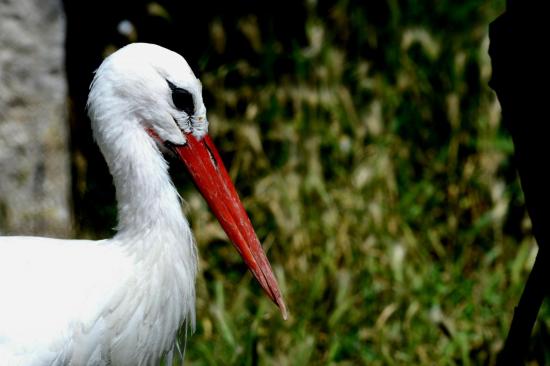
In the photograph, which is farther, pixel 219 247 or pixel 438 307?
pixel 219 247

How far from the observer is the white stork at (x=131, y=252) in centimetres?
266

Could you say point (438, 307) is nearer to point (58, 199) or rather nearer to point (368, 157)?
point (368, 157)

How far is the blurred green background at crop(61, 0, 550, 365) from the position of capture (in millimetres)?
3734

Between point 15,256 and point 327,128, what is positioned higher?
point 15,256

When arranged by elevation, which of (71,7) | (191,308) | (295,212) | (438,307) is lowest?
(438,307)

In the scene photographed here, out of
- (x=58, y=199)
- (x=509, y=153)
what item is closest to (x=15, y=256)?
(x=58, y=199)

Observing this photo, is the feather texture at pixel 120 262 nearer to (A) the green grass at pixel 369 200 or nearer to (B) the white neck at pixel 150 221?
(B) the white neck at pixel 150 221

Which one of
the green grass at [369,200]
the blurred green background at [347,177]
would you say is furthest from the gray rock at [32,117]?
the green grass at [369,200]

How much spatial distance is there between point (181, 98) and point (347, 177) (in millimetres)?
1758

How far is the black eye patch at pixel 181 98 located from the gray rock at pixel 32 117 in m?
1.14

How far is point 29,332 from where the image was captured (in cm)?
262

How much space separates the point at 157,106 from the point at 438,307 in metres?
1.56

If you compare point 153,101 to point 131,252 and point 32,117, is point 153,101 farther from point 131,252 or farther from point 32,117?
point 32,117

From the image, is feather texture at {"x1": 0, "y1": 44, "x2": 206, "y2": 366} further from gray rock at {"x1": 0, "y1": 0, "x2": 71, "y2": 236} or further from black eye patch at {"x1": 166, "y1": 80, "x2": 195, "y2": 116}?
gray rock at {"x1": 0, "y1": 0, "x2": 71, "y2": 236}
